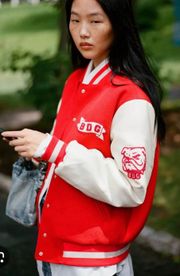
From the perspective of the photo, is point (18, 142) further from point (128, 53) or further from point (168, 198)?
point (168, 198)

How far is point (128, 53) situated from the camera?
6.81ft

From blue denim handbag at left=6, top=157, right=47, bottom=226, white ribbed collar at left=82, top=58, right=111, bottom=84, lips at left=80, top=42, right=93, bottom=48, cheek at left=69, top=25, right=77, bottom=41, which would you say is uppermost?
cheek at left=69, top=25, right=77, bottom=41

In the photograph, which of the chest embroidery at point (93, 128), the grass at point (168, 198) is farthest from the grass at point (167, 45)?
the chest embroidery at point (93, 128)

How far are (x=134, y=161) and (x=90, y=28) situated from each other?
0.47 m

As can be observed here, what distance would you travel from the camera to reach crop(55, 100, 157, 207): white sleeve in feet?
6.37

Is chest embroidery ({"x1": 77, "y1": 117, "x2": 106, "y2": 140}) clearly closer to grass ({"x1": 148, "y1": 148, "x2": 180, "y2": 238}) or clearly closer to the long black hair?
the long black hair

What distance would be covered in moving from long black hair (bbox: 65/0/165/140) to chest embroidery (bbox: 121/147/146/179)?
6.9 inches

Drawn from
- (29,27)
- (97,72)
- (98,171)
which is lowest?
(29,27)

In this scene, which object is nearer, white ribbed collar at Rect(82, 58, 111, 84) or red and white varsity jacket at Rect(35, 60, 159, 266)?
red and white varsity jacket at Rect(35, 60, 159, 266)

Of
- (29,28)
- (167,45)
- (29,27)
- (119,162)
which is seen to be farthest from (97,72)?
(29,27)

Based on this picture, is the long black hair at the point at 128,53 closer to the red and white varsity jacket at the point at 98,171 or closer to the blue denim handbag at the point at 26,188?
the red and white varsity jacket at the point at 98,171

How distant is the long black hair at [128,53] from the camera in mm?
2021

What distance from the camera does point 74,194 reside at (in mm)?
2068

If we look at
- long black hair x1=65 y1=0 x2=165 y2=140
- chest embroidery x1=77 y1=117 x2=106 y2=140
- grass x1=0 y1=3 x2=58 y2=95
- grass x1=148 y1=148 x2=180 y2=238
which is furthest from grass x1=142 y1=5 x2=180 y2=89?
chest embroidery x1=77 y1=117 x2=106 y2=140
